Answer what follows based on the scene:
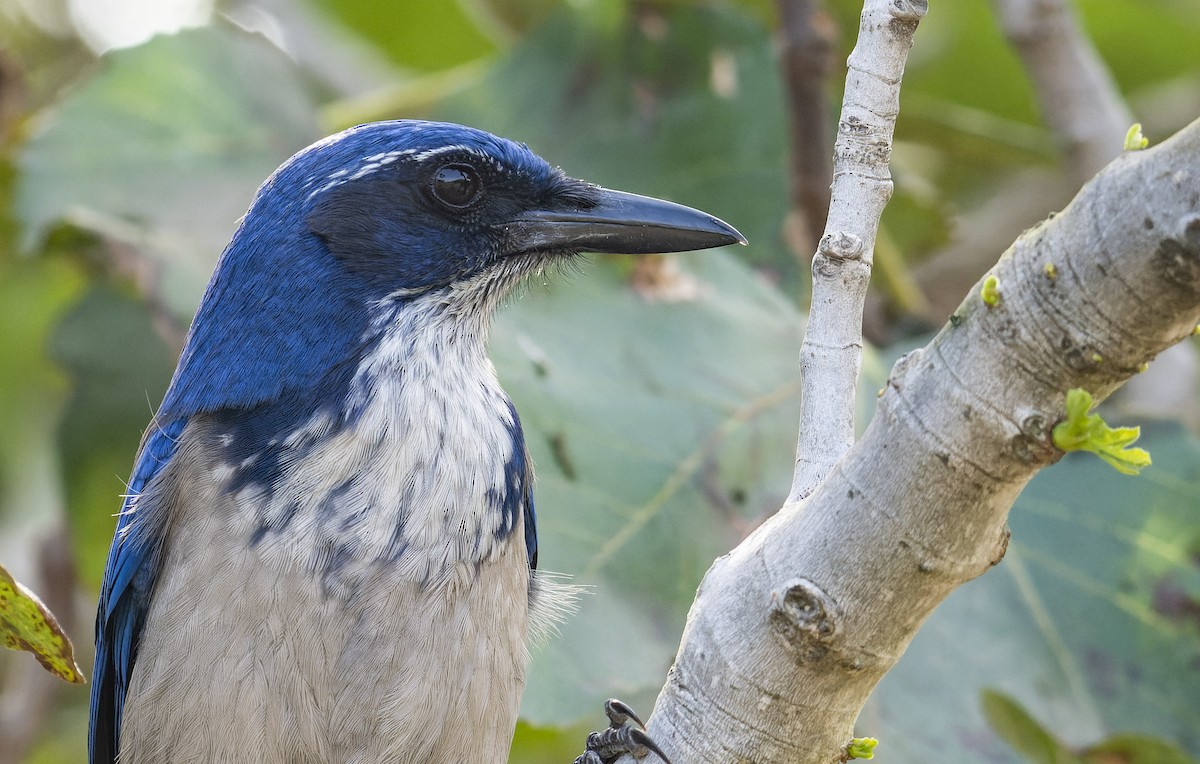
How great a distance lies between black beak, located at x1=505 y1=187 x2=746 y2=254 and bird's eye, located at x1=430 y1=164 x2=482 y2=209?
0.15 metres

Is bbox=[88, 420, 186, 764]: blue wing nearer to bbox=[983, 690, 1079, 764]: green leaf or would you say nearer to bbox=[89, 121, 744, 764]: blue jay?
bbox=[89, 121, 744, 764]: blue jay

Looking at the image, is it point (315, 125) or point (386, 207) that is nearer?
point (386, 207)

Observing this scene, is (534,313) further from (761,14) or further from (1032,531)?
(761,14)

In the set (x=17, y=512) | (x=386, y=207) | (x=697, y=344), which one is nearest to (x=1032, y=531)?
(x=697, y=344)

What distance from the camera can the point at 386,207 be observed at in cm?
361

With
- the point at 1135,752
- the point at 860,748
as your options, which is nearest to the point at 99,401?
the point at 860,748

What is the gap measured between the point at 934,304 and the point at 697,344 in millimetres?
2048

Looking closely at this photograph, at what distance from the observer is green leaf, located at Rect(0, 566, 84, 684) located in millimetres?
2279

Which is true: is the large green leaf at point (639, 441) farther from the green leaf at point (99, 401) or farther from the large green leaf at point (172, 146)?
the green leaf at point (99, 401)

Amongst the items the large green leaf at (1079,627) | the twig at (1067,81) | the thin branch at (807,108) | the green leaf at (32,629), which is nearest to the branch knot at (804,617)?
the green leaf at (32,629)

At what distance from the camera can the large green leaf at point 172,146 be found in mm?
4809

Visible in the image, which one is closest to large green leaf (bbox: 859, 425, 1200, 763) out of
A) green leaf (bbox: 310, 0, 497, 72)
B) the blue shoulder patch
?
the blue shoulder patch

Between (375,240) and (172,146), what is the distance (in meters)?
1.98

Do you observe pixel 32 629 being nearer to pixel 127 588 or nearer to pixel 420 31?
pixel 127 588
